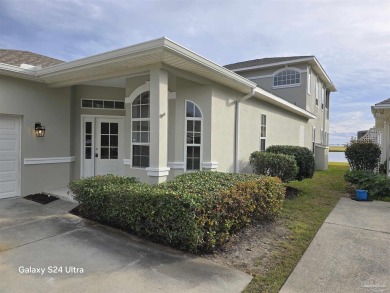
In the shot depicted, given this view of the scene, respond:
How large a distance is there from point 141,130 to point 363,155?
8.35 m

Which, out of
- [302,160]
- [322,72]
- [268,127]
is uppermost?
[322,72]

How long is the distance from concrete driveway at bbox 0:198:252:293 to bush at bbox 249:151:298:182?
4778 mm

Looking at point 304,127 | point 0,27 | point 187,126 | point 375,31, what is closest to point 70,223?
point 187,126

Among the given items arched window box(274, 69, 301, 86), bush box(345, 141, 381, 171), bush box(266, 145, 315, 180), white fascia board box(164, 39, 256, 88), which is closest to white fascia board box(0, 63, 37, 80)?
white fascia board box(164, 39, 256, 88)

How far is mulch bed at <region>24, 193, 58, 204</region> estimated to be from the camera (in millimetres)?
6611

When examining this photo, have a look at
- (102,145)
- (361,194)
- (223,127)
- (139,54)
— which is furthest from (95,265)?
(361,194)

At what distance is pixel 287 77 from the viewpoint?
1623 centimetres

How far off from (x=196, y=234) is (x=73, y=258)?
5.49 ft

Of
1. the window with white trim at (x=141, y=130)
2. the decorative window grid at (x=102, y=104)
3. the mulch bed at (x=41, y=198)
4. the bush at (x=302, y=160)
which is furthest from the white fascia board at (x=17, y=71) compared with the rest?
the bush at (x=302, y=160)

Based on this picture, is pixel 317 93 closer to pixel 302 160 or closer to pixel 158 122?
pixel 302 160

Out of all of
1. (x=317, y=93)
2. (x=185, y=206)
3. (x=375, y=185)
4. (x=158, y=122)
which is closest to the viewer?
(x=185, y=206)

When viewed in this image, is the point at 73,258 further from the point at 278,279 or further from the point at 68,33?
the point at 68,33

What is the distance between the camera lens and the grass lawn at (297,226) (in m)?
3.34

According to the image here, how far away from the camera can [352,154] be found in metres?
10.5
